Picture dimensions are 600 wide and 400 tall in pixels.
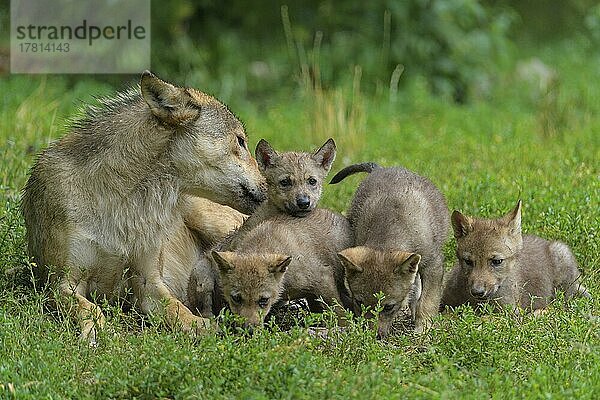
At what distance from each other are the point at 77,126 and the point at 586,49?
13002 millimetres

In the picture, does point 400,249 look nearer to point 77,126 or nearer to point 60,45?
point 77,126

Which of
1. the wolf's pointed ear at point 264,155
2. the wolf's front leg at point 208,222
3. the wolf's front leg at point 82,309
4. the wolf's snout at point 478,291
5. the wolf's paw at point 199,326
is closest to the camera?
the wolf's paw at point 199,326

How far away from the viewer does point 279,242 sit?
6984mm

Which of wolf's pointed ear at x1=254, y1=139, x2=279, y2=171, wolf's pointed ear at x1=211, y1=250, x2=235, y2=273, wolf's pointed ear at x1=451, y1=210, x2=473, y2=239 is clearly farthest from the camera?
wolf's pointed ear at x1=254, y1=139, x2=279, y2=171

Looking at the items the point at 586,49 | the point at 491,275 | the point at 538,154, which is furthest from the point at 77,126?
the point at 586,49

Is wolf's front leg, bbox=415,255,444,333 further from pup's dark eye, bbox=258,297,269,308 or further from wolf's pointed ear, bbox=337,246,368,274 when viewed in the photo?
pup's dark eye, bbox=258,297,269,308

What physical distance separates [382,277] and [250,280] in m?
0.79

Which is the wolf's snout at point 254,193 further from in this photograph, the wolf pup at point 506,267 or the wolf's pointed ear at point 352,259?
the wolf pup at point 506,267

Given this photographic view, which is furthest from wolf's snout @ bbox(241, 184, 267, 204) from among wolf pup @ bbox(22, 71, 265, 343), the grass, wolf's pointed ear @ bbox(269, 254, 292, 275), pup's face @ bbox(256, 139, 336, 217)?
the grass

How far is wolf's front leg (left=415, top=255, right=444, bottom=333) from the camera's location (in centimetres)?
706

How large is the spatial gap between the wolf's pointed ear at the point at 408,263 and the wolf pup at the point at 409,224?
0.90 ft

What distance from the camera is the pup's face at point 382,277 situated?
21.2 ft

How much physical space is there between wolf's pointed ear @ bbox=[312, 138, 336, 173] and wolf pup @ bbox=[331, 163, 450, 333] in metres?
0.34

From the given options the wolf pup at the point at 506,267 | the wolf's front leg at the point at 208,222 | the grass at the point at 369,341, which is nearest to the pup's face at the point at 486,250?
the wolf pup at the point at 506,267
